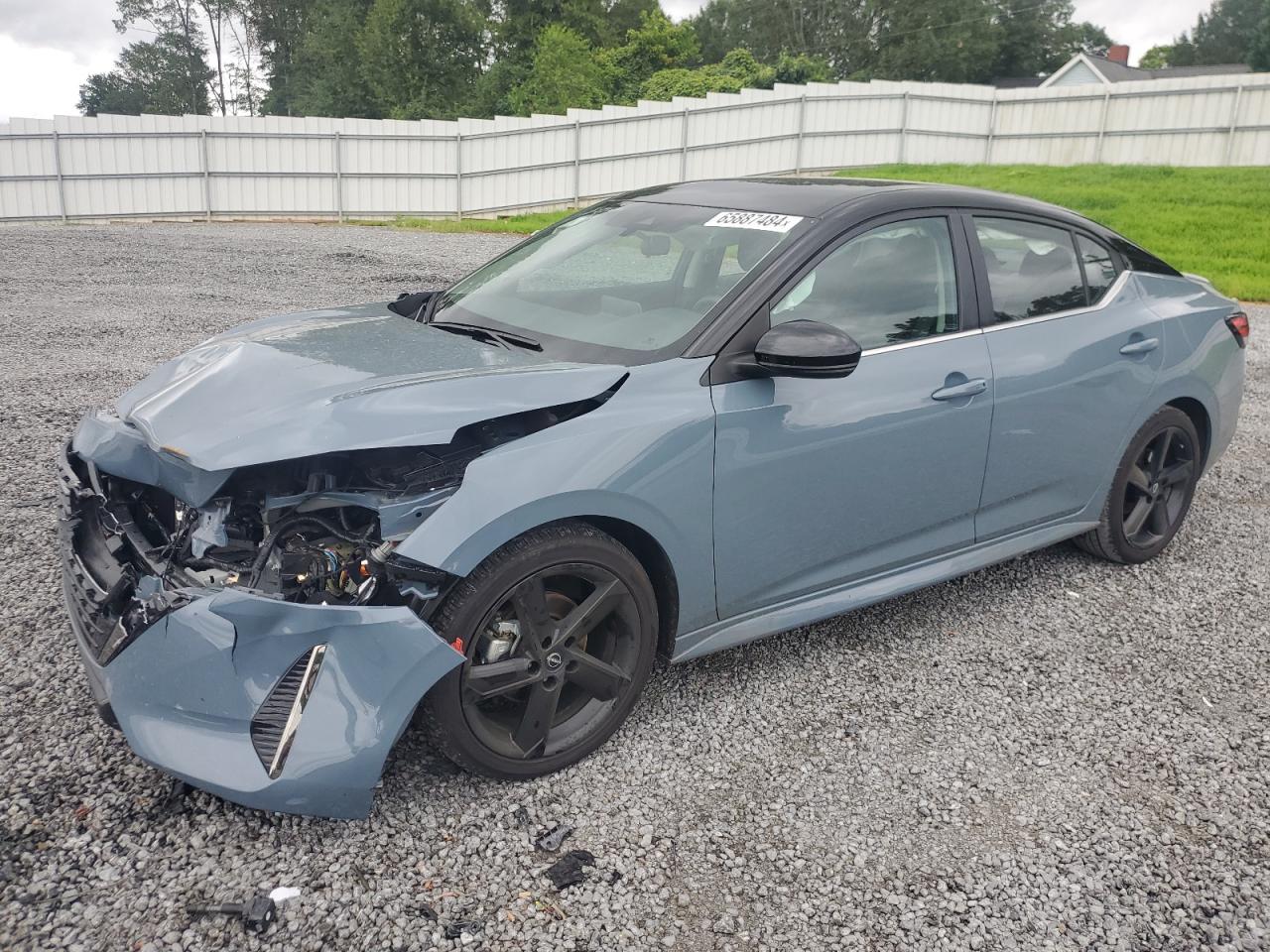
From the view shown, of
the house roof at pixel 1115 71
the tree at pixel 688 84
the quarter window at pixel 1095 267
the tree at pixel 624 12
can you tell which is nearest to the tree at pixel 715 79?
the tree at pixel 688 84

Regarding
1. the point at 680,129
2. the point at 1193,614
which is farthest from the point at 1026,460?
the point at 680,129

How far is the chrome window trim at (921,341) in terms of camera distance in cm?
345

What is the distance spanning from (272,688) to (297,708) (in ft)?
0.27

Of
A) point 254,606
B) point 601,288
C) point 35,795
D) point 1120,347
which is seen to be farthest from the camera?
point 1120,347

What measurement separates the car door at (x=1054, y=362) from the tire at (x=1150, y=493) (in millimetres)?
151

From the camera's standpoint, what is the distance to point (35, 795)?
106 inches

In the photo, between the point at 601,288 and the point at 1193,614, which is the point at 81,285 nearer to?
the point at 601,288

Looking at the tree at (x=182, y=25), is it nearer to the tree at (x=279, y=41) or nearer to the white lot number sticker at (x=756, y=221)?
the tree at (x=279, y=41)

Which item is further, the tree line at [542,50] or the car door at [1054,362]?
the tree line at [542,50]

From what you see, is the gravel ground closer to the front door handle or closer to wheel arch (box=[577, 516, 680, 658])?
wheel arch (box=[577, 516, 680, 658])

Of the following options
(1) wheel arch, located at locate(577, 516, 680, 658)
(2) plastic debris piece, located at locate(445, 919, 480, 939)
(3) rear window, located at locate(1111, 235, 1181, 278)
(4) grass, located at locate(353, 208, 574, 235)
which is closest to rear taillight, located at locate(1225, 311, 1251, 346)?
(3) rear window, located at locate(1111, 235, 1181, 278)

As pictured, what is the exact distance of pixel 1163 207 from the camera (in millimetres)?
16688

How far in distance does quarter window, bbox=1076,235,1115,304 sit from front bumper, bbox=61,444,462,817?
3205 mm

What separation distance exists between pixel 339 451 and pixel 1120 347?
3225 millimetres
